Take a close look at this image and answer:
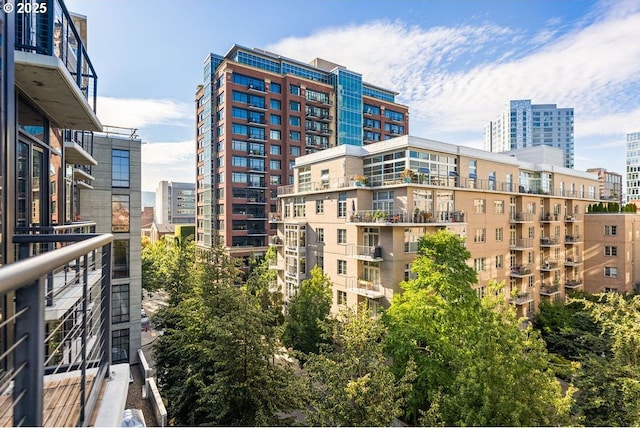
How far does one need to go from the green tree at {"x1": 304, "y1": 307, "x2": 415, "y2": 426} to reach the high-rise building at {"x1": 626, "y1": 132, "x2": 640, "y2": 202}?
114 m

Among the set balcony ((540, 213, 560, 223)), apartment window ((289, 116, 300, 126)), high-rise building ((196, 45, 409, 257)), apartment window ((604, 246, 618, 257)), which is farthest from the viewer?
apartment window ((289, 116, 300, 126))

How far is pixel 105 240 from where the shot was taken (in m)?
2.96

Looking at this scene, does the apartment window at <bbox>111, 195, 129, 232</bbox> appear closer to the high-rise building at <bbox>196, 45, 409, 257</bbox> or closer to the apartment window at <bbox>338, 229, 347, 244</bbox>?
the apartment window at <bbox>338, 229, 347, 244</bbox>

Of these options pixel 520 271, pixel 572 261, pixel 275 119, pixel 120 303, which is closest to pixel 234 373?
pixel 120 303

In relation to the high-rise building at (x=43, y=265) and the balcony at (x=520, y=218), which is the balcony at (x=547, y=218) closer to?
the balcony at (x=520, y=218)

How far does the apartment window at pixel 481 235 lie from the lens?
23791 millimetres

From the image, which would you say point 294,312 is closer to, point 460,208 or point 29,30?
point 460,208

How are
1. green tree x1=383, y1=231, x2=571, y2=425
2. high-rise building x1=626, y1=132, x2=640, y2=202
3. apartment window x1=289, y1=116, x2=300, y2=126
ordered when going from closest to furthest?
green tree x1=383, y1=231, x2=571, y2=425
apartment window x1=289, y1=116, x2=300, y2=126
high-rise building x1=626, y1=132, x2=640, y2=202

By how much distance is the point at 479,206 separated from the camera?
2406 cm

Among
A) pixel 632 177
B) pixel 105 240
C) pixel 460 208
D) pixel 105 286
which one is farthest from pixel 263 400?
pixel 632 177

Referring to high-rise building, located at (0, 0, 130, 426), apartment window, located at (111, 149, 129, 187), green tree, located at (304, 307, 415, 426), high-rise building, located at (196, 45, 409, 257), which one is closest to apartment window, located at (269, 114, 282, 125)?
high-rise building, located at (196, 45, 409, 257)

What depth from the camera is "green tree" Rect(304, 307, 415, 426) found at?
27.5 feet

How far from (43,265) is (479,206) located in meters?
26.1

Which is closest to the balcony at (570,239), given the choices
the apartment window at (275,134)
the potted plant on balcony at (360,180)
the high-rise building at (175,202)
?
the potted plant on balcony at (360,180)
